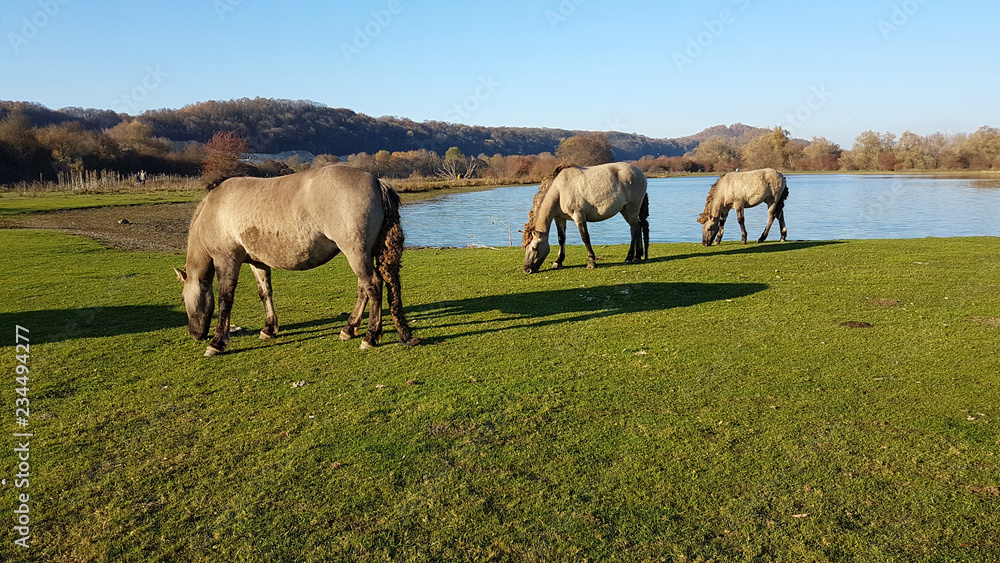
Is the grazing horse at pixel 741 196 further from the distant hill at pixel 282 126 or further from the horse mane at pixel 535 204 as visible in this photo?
the distant hill at pixel 282 126

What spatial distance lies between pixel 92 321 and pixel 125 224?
20.1 m

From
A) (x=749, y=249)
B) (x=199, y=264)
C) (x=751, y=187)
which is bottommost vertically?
(x=749, y=249)

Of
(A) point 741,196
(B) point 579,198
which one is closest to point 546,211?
(B) point 579,198

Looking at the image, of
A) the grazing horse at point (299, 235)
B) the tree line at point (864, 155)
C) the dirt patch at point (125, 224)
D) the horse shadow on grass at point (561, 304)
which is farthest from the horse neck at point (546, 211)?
the tree line at point (864, 155)

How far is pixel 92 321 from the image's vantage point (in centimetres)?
912

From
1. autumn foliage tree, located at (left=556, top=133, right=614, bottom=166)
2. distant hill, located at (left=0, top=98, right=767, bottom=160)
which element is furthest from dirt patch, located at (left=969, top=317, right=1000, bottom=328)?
distant hill, located at (left=0, top=98, right=767, bottom=160)

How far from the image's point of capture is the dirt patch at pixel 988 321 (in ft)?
25.1

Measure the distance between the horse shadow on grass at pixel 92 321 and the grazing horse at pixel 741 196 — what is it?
14.9 meters

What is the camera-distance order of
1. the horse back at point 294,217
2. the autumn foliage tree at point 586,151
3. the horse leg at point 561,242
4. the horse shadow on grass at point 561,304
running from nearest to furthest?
1. the horse back at point 294,217
2. the horse shadow on grass at point 561,304
3. the horse leg at point 561,242
4. the autumn foliage tree at point 586,151

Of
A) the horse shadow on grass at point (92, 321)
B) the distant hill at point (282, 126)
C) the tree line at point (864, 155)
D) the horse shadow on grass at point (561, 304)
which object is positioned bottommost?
the horse shadow on grass at point (561, 304)

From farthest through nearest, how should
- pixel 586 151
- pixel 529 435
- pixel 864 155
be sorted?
pixel 586 151 < pixel 864 155 < pixel 529 435

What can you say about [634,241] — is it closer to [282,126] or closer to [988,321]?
[988,321]

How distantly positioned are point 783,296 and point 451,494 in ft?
26.4

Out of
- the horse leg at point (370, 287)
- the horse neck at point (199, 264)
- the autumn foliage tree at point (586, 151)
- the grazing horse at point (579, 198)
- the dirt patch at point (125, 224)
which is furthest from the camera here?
the autumn foliage tree at point (586, 151)
